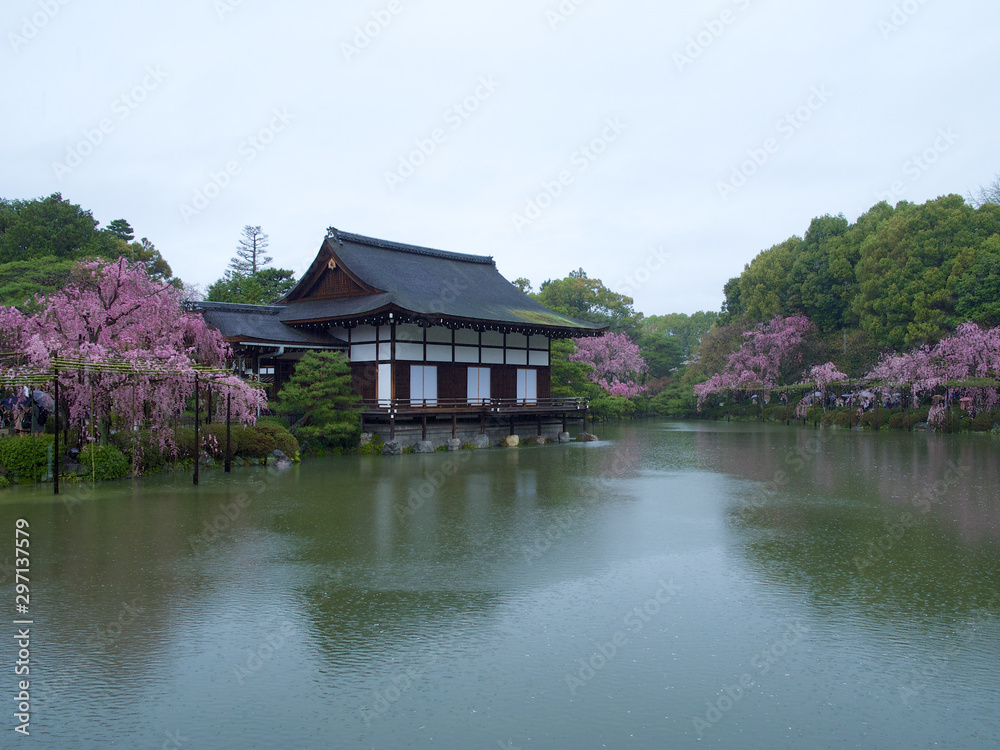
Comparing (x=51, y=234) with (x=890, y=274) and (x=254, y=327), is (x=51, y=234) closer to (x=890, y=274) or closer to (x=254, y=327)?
(x=254, y=327)

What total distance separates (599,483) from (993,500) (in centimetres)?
769

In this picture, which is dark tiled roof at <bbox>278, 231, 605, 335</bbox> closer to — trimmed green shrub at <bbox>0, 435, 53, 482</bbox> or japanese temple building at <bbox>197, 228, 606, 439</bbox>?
japanese temple building at <bbox>197, 228, 606, 439</bbox>

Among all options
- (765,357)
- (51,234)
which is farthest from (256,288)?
(765,357)

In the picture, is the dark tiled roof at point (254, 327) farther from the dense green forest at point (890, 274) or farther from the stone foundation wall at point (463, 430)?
the dense green forest at point (890, 274)

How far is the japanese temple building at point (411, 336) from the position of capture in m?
24.9

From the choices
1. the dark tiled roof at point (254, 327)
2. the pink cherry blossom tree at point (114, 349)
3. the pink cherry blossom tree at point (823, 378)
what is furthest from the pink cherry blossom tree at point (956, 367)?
the pink cherry blossom tree at point (114, 349)

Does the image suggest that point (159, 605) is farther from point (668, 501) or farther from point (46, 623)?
point (668, 501)

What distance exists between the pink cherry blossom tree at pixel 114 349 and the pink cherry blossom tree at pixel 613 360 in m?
32.2

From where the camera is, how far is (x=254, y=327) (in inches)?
972

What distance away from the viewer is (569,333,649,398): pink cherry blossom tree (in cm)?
4975

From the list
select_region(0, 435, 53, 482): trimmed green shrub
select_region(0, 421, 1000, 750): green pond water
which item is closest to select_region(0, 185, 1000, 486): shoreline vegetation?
select_region(0, 435, 53, 482): trimmed green shrub

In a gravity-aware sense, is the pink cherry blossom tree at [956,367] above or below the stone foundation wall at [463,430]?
above

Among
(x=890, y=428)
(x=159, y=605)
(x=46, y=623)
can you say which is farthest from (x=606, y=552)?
(x=890, y=428)

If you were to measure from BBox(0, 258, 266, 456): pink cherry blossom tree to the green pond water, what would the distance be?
2.45m
